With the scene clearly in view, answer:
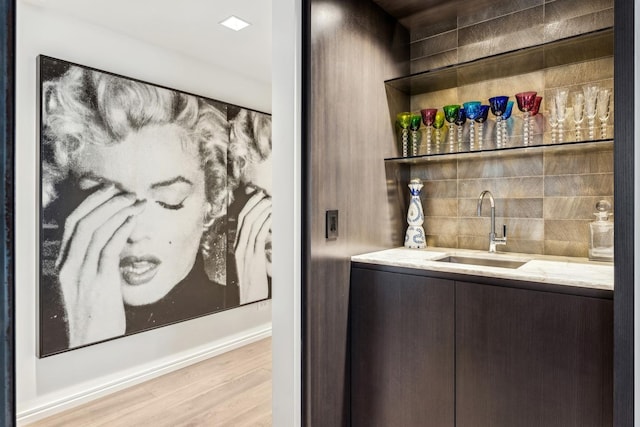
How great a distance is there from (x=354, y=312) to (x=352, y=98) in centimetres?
101

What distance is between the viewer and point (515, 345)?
143 cm

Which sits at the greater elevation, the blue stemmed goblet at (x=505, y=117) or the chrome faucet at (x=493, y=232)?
the blue stemmed goblet at (x=505, y=117)

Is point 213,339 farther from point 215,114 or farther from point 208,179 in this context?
point 215,114

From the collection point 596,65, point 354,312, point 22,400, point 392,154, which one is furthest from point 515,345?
point 22,400

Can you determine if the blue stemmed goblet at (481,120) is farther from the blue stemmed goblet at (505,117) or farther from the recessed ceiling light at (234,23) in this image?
the recessed ceiling light at (234,23)

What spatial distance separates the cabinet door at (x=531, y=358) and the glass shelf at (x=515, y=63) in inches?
40.5

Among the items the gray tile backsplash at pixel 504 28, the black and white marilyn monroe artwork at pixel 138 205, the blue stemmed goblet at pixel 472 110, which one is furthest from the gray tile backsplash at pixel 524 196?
the black and white marilyn monroe artwork at pixel 138 205

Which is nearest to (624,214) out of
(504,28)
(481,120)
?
(481,120)

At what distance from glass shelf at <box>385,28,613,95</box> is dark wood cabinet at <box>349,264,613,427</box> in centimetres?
100

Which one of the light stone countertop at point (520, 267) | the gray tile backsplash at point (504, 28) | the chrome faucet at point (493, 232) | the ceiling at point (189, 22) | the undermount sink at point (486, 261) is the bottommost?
the undermount sink at point (486, 261)

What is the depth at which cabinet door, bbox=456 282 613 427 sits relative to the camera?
128 cm

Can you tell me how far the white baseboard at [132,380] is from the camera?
2211 millimetres

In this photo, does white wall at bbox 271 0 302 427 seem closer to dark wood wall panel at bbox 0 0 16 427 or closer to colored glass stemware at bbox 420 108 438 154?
colored glass stemware at bbox 420 108 438 154

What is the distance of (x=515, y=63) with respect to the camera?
1.83 meters
